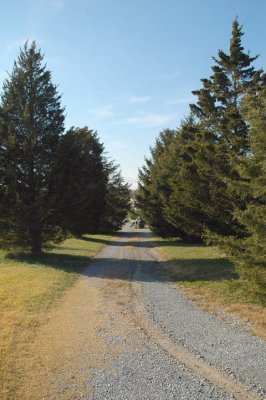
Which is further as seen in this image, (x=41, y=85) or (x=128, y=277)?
(x=41, y=85)

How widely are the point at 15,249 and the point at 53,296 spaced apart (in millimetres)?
12224

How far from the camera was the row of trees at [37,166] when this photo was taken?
21609mm

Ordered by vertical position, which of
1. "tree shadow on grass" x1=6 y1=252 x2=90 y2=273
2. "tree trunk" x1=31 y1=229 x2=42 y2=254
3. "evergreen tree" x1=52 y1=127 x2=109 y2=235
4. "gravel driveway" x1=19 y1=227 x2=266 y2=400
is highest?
"evergreen tree" x1=52 y1=127 x2=109 y2=235

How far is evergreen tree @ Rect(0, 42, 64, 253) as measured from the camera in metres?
21.4

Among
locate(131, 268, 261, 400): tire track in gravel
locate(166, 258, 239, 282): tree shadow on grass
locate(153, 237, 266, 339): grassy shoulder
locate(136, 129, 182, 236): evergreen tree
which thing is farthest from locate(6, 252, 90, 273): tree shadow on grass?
locate(136, 129, 182, 236): evergreen tree

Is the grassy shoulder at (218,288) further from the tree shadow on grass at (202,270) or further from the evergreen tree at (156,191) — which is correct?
the evergreen tree at (156,191)

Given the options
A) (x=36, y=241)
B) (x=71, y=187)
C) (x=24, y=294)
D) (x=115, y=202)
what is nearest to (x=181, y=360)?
(x=24, y=294)

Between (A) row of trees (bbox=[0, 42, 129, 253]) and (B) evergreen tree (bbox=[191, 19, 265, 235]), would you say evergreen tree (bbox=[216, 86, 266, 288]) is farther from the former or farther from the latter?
(A) row of trees (bbox=[0, 42, 129, 253])

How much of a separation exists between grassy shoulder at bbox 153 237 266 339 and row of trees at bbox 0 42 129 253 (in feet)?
21.1

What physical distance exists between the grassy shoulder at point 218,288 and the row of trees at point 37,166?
21.1 ft

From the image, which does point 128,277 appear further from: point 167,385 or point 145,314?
point 167,385

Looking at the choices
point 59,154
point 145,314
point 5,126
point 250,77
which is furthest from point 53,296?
point 250,77

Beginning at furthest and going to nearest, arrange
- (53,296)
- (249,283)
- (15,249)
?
1. (15,249)
2. (53,296)
3. (249,283)

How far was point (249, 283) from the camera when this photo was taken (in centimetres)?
1066
